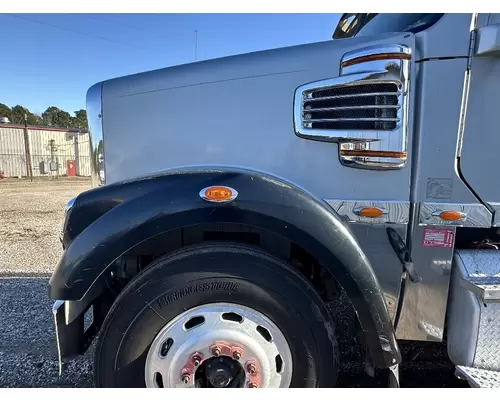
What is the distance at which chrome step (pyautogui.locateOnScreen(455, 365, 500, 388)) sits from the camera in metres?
1.61

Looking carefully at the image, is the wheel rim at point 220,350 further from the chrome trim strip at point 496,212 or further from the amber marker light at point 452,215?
the chrome trim strip at point 496,212

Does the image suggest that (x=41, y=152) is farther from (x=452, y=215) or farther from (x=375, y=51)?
(x=452, y=215)

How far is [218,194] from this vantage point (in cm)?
164

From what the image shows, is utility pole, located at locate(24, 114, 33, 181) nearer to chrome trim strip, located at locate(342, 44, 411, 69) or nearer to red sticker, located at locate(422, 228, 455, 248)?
chrome trim strip, located at locate(342, 44, 411, 69)

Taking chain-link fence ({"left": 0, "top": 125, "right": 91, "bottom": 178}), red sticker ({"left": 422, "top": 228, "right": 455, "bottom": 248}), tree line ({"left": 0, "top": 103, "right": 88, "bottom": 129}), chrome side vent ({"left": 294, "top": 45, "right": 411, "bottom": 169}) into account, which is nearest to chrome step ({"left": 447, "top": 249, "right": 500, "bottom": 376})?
red sticker ({"left": 422, "top": 228, "right": 455, "bottom": 248})

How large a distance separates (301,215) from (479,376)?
1088mm

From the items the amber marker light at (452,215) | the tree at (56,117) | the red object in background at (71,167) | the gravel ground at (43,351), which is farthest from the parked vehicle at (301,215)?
the tree at (56,117)

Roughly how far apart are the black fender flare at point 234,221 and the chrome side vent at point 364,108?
0.33 m

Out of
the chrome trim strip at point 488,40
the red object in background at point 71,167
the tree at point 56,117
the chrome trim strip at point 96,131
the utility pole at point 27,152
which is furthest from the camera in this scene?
the tree at point 56,117

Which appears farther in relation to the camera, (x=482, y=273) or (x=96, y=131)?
(x=96, y=131)

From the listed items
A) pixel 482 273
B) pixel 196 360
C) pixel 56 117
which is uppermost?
pixel 56 117

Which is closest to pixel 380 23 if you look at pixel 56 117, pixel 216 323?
pixel 216 323

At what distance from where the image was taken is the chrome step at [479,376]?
1.61 m
